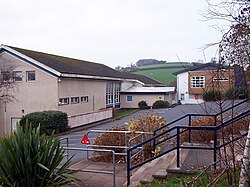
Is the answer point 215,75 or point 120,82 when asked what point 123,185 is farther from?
point 120,82

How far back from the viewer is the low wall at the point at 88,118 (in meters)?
25.1

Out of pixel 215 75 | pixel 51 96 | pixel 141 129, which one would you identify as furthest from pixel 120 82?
pixel 215 75

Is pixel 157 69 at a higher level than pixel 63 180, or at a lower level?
higher

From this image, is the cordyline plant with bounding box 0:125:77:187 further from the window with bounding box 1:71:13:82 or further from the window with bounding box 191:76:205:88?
the window with bounding box 1:71:13:82

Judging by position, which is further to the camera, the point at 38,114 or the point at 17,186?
the point at 38,114

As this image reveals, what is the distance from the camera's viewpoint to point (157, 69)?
286ft

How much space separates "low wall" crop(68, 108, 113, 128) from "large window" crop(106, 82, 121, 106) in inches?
204

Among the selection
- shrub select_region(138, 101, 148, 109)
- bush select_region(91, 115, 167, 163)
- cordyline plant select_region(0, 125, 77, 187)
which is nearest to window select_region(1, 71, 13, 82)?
bush select_region(91, 115, 167, 163)

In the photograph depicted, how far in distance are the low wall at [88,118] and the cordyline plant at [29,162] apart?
58.6ft

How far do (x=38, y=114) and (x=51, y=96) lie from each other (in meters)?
2.52

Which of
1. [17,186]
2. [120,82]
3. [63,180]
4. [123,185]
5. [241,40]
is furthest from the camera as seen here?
[120,82]

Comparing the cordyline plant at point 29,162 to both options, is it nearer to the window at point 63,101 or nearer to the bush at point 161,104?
the window at point 63,101

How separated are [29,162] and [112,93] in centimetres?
3293

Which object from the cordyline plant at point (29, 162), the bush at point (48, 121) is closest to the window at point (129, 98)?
the bush at point (48, 121)
